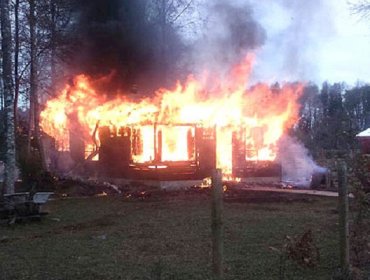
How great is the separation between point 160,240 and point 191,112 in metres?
14.0

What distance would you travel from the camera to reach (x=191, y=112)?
76.4ft

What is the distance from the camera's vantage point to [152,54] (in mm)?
23641

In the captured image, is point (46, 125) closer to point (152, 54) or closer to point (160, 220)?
point (152, 54)

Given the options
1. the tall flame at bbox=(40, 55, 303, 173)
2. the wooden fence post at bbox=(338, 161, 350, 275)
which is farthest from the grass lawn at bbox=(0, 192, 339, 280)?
the tall flame at bbox=(40, 55, 303, 173)

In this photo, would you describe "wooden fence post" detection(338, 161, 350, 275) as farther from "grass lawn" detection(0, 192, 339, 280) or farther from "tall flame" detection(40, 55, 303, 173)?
"tall flame" detection(40, 55, 303, 173)

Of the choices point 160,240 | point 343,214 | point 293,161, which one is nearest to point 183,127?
point 293,161

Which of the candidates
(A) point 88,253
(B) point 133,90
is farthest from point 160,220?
(B) point 133,90

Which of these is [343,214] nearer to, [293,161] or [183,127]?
[183,127]

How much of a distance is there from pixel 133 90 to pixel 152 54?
5.61ft

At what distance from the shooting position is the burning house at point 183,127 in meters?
22.2

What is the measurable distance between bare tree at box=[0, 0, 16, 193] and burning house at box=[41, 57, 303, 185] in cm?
700

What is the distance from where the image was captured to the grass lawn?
709cm

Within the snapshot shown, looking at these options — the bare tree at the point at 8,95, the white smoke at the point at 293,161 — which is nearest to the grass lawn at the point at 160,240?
the bare tree at the point at 8,95

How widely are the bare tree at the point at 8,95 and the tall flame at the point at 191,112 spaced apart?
7.71 meters
